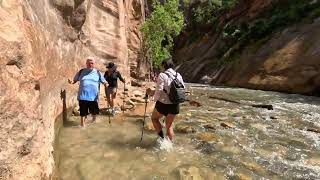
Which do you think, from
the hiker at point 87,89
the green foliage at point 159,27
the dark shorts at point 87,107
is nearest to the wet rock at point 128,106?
the dark shorts at point 87,107

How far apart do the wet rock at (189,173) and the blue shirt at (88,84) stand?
4.33 meters

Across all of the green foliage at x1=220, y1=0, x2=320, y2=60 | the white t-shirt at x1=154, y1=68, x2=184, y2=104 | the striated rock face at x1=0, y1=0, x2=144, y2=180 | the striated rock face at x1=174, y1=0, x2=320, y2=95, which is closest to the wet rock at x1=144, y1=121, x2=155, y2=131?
the white t-shirt at x1=154, y1=68, x2=184, y2=104

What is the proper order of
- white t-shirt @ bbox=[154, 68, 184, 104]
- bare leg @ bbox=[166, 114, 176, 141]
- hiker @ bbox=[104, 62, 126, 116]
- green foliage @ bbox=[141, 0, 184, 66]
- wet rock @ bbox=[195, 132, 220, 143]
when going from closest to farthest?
white t-shirt @ bbox=[154, 68, 184, 104], bare leg @ bbox=[166, 114, 176, 141], wet rock @ bbox=[195, 132, 220, 143], hiker @ bbox=[104, 62, 126, 116], green foliage @ bbox=[141, 0, 184, 66]

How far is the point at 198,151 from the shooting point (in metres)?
8.67

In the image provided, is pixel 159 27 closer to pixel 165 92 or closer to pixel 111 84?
pixel 111 84

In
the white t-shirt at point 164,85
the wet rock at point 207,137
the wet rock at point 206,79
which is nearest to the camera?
the white t-shirt at point 164,85

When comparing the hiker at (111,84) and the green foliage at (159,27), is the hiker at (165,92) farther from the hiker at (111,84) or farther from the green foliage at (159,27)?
the green foliage at (159,27)

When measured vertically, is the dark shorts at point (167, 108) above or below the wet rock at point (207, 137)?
above

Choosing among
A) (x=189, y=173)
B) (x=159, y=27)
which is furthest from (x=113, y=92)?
(x=159, y=27)

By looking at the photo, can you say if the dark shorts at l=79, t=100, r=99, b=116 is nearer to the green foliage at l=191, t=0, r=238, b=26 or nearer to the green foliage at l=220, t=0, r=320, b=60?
the green foliage at l=220, t=0, r=320, b=60

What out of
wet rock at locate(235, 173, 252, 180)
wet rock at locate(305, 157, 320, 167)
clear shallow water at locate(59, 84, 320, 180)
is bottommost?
wet rock at locate(235, 173, 252, 180)

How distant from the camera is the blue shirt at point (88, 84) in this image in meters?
10.7

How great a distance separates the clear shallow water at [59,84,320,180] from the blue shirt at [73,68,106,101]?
2.89ft

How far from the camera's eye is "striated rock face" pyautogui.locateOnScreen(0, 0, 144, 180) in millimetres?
5211
